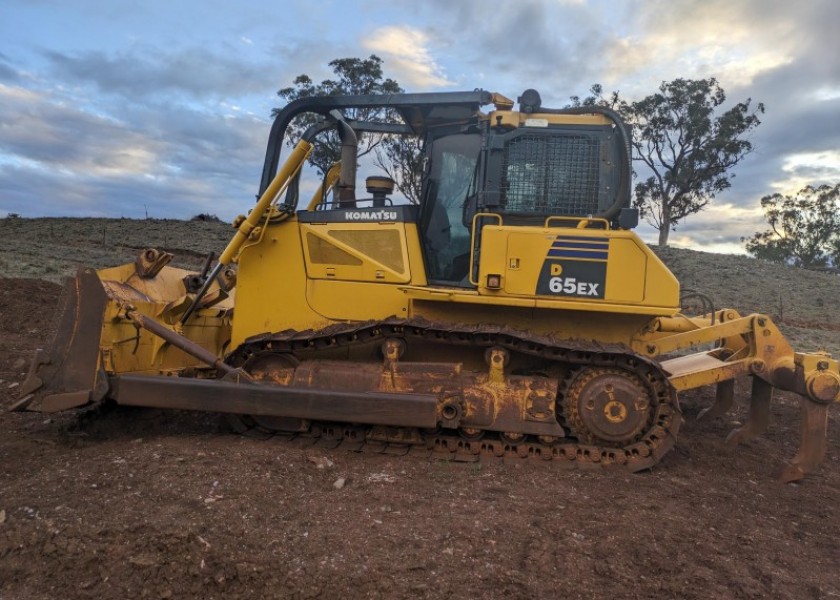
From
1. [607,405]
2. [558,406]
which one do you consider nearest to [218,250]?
[558,406]

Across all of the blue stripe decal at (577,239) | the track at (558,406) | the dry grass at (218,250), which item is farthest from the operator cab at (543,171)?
the dry grass at (218,250)

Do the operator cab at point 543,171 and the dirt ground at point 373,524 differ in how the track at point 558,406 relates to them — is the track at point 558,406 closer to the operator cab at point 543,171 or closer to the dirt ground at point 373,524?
the dirt ground at point 373,524

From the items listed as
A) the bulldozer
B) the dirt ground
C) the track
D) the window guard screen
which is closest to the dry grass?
the bulldozer

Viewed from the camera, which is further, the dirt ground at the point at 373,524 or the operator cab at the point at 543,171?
the operator cab at the point at 543,171

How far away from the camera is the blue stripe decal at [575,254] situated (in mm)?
5078

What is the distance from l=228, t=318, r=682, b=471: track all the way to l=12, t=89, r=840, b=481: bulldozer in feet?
0.05

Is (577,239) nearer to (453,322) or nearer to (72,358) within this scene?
(453,322)

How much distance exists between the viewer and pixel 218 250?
2769 cm

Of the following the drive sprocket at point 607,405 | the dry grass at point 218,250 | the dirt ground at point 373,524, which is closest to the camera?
the dirt ground at point 373,524

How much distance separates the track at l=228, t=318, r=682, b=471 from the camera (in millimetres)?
5078

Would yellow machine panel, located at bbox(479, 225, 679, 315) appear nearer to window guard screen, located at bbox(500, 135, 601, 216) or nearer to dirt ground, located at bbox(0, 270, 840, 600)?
window guard screen, located at bbox(500, 135, 601, 216)

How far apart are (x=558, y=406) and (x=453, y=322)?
1110mm

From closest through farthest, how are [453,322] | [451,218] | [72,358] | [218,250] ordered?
[72,358] < [453,322] < [451,218] < [218,250]

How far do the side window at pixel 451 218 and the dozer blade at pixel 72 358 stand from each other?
9.10 feet
